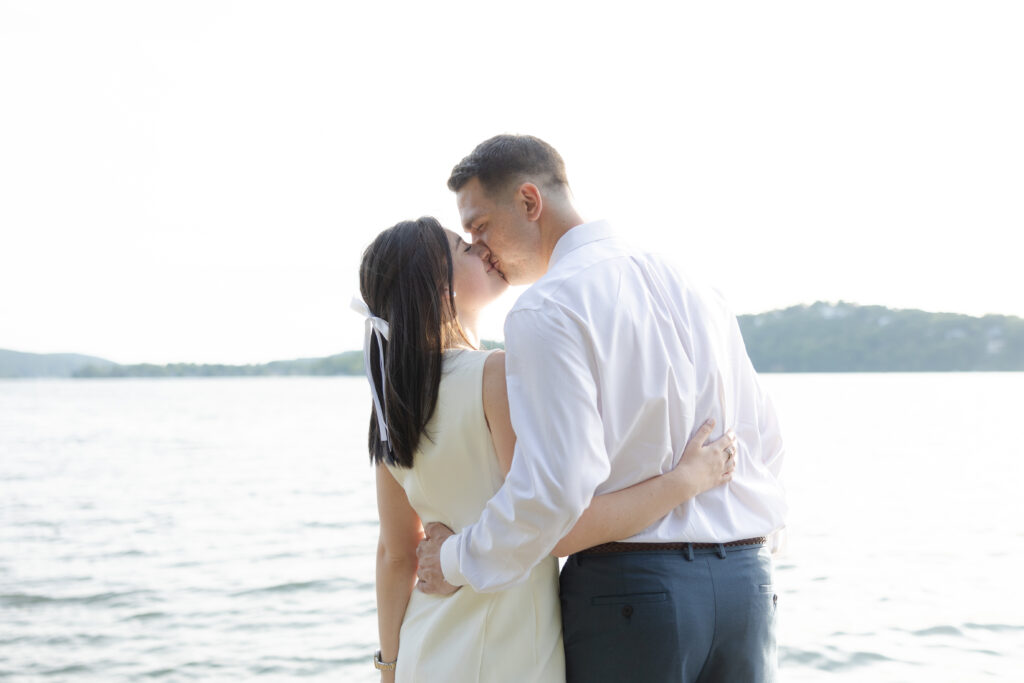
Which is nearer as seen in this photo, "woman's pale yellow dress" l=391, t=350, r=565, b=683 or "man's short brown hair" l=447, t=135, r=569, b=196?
"woman's pale yellow dress" l=391, t=350, r=565, b=683

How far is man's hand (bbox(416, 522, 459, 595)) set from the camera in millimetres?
2068

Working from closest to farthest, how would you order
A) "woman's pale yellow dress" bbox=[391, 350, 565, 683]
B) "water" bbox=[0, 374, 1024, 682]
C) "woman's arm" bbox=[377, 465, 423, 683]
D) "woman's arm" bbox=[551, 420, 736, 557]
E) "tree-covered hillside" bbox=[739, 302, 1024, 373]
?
"woman's arm" bbox=[551, 420, 736, 557]
"woman's pale yellow dress" bbox=[391, 350, 565, 683]
"woman's arm" bbox=[377, 465, 423, 683]
"water" bbox=[0, 374, 1024, 682]
"tree-covered hillside" bbox=[739, 302, 1024, 373]

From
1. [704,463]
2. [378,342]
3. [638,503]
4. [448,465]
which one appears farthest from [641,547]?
[378,342]

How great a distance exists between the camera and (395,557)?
226 centimetres

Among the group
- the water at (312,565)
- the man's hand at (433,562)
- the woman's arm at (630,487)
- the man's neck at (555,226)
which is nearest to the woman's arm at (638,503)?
the woman's arm at (630,487)

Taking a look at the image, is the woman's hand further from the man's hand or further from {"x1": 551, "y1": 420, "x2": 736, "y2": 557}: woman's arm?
the man's hand

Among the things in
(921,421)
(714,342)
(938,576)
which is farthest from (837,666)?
(921,421)

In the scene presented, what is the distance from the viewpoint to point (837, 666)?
21.2ft

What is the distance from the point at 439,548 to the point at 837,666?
5356mm

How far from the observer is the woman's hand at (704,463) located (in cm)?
192

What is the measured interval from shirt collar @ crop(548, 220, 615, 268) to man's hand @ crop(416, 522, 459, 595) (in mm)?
683

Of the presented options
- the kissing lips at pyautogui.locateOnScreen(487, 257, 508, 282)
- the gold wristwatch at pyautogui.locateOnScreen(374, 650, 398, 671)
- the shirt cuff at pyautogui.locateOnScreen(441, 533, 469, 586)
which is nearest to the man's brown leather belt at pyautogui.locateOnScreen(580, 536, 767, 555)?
the shirt cuff at pyautogui.locateOnScreen(441, 533, 469, 586)

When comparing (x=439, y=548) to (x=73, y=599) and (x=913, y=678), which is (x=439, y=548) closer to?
(x=913, y=678)

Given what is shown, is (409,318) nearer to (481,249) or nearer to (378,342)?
(378,342)
